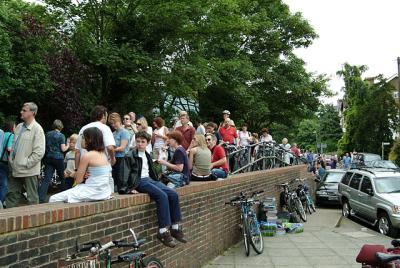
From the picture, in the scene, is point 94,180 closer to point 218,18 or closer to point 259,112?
point 218,18

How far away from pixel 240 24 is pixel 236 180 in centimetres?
936

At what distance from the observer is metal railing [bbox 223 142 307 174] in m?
13.3

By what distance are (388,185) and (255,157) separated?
445cm

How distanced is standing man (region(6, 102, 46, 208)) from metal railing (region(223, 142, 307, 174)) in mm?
6421

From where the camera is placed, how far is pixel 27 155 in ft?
22.3

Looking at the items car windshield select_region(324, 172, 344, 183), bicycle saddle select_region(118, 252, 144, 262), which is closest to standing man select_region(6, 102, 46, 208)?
bicycle saddle select_region(118, 252, 144, 262)

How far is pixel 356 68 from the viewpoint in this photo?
7131cm

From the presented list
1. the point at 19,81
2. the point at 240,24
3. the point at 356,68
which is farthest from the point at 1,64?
the point at 356,68

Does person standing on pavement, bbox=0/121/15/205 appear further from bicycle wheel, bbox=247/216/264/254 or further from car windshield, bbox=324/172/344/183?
car windshield, bbox=324/172/344/183

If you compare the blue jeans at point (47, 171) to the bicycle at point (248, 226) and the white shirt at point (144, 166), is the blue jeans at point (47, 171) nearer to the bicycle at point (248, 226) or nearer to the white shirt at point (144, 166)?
the white shirt at point (144, 166)

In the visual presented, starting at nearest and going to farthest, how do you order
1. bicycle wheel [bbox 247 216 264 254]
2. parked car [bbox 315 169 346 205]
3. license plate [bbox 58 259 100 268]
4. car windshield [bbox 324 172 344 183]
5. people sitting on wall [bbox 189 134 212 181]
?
license plate [bbox 58 259 100 268]
people sitting on wall [bbox 189 134 212 181]
bicycle wheel [bbox 247 216 264 254]
parked car [bbox 315 169 346 205]
car windshield [bbox 324 172 344 183]

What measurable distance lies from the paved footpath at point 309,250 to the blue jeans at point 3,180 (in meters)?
3.61

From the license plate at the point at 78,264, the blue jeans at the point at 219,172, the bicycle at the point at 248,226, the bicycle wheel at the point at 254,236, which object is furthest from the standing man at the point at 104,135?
the bicycle wheel at the point at 254,236

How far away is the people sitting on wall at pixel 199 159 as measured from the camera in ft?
29.6
